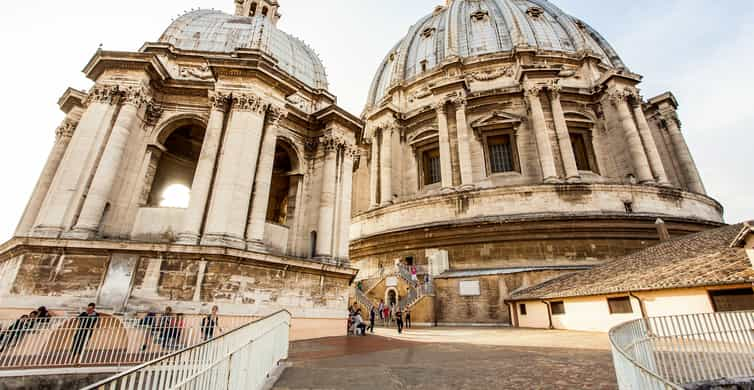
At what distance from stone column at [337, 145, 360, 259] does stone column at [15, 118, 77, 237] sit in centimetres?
1351

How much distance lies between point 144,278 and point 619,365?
12.5 m

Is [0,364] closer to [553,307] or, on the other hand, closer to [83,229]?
[83,229]

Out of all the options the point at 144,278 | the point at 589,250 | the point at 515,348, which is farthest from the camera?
the point at 589,250

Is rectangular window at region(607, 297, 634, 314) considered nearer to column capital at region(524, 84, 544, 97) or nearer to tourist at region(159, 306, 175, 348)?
tourist at region(159, 306, 175, 348)

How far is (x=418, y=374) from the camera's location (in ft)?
19.4

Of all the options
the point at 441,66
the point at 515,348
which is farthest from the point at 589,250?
the point at 441,66

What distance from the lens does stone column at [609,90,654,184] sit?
22719 millimetres

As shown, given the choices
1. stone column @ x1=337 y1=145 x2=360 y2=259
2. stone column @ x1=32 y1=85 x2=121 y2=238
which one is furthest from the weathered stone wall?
stone column @ x1=32 y1=85 x2=121 y2=238

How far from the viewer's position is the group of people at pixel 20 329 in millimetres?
7367

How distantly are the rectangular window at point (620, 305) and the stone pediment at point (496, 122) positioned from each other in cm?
1708

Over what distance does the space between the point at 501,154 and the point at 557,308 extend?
49.8 ft

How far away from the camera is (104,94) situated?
1342cm

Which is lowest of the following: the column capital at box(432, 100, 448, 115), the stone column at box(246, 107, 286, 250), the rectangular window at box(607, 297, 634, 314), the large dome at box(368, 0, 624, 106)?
the rectangular window at box(607, 297, 634, 314)

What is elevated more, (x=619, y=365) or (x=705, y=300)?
(x=705, y=300)
